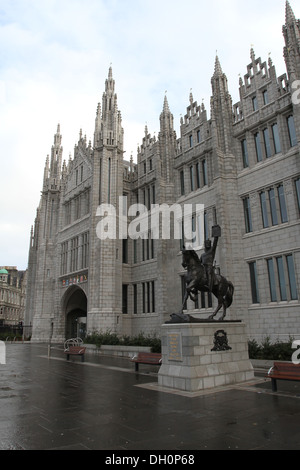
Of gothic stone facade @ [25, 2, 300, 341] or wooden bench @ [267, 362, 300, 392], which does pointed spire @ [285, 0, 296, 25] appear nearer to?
gothic stone facade @ [25, 2, 300, 341]

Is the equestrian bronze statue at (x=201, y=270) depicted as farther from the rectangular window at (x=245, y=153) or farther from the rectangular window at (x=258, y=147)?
the rectangular window at (x=245, y=153)

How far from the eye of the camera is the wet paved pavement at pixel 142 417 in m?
5.39

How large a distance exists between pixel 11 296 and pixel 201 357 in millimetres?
97766

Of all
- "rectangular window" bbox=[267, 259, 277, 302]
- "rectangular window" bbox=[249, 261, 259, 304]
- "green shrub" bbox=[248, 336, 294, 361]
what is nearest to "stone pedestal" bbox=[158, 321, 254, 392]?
"green shrub" bbox=[248, 336, 294, 361]

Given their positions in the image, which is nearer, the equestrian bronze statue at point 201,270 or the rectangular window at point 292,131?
the equestrian bronze statue at point 201,270

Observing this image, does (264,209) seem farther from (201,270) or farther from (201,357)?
(201,357)

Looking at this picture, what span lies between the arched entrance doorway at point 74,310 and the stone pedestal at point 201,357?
29114 mm

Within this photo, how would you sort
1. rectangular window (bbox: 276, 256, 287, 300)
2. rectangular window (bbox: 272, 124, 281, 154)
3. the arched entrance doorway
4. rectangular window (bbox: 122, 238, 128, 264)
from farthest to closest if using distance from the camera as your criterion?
the arched entrance doorway
rectangular window (bbox: 122, 238, 128, 264)
rectangular window (bbox: 272, 124, 281, 154)
rectangular window (bbox: 276, 256, 287, 300)

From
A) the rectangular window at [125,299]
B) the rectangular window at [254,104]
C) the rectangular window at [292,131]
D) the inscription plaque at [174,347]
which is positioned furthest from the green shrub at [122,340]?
the rectangular window at [254,104]

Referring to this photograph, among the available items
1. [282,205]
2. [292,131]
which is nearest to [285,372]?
[282,205]

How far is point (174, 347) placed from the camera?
10.9 m

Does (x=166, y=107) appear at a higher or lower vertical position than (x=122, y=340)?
higher

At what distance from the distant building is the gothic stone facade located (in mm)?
55203

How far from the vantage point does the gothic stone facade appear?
70.8 feet
